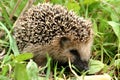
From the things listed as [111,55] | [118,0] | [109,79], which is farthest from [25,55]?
[118,0]

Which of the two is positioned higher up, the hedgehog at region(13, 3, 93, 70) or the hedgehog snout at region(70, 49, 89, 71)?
the hedgehog at region(13, 3, 93, 70)

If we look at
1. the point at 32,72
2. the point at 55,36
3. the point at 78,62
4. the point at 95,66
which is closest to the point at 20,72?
the point at 32,72

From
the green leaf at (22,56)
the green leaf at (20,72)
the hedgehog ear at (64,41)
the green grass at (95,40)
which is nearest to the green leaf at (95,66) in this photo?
the green grass at (95,40)

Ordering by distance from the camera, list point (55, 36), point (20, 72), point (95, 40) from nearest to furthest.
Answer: point (20, 72), point (55, 36), point (95, 40)

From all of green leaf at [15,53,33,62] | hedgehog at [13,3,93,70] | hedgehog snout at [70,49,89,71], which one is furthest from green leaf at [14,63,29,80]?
hedgehog snout at [70,49,89,71]

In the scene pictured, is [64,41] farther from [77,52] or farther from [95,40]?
[95,40]

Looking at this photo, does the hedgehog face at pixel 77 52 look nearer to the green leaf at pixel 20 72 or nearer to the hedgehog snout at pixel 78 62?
the hedgehog snout at pixel 78 62

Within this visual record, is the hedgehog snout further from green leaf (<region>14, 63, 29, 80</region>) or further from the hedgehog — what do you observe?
green leaf (<region>14, 63, 29, 80</region>)
